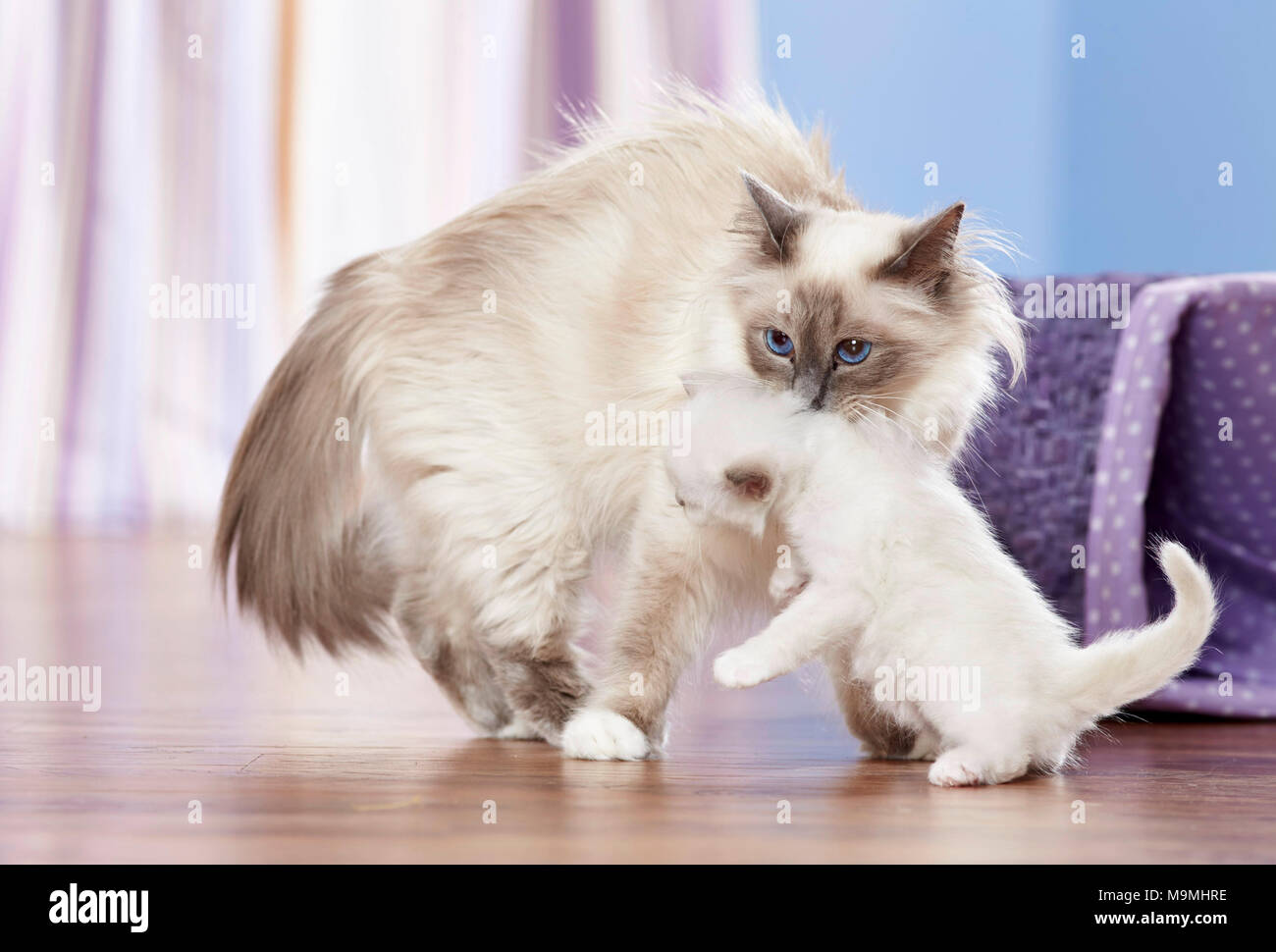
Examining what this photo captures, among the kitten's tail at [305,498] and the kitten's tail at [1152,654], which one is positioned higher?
the kitten's tail at [305,498]

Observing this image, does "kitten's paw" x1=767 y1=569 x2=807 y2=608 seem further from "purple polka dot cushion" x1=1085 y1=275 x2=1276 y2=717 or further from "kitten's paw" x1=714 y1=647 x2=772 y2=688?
"purple polka dot cushion" x1=1085 y1=275 x2=1276 y2=717

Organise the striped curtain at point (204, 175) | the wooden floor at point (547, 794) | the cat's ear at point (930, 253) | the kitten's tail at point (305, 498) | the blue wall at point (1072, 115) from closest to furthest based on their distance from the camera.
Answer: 1. the wooden floor at point (547, 794)
2. the cat's ear at point (930, 253)
3. the kitten's tail at point (305, 498)
4. the blue wall at point (1072, 115)
5. the striped curtain at point (204, 175)

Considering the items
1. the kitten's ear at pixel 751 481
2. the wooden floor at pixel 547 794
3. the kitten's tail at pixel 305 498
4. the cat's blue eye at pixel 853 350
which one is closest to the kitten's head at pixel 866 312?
the cat's blue eye at pixel 853 350

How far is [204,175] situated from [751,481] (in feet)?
14.9

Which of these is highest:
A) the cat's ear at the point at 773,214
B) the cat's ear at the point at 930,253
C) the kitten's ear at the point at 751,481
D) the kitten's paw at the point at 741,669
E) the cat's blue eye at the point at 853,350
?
the cat's ear at the point at 773,214

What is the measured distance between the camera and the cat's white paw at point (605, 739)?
1.83 metres

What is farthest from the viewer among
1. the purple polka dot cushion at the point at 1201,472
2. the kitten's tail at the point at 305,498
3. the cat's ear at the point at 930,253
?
the purple polka dot cushion at the point at 1201,472

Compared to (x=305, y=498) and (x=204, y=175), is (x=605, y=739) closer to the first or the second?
(x=305, y=498)

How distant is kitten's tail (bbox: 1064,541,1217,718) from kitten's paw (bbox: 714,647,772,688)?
14.7 inches

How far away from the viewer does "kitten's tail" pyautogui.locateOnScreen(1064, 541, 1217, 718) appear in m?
1.61

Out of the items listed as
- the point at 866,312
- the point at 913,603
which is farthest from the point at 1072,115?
the point at 913,603

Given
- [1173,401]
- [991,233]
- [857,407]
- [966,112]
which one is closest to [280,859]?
[857,407]

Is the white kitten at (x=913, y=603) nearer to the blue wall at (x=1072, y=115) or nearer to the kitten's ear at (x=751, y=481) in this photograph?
the kitten's ear at (x=751, y=481)
